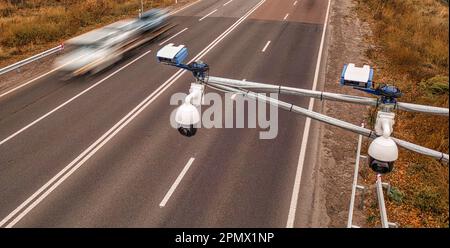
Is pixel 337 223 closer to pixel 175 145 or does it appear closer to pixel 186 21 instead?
pixel 175 145

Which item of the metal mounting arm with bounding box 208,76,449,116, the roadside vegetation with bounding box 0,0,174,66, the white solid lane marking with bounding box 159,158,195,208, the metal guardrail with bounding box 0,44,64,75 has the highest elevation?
the metal mounting arm with bounding box 208,76,449,116

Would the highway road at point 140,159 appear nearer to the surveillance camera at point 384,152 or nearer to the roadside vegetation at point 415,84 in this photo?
the roadside vegetation at point 415,84

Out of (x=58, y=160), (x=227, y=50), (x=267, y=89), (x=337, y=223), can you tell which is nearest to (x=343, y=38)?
(x=227, y=50)

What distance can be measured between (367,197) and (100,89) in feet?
46.3

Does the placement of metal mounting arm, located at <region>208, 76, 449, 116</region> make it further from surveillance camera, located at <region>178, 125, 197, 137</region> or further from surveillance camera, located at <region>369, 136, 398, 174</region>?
surveillance camera, located at <region>178, 125, 197, 137</region>

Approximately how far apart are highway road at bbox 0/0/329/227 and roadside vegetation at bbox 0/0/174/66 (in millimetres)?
6693

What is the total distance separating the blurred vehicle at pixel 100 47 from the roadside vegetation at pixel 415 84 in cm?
1548

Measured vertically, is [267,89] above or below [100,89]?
above

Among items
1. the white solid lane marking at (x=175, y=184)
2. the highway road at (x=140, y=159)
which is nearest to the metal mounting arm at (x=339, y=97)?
the highway road at (x=140, y=159)

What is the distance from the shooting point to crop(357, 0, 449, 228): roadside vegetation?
11.4m

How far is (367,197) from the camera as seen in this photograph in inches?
474

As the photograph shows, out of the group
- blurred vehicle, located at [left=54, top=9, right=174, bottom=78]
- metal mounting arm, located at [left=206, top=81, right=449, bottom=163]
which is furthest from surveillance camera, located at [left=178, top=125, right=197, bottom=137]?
blurred vehicle, located at [left=54, top=9, right=174, bottom=78]

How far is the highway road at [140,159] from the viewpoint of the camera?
11.2 meters
